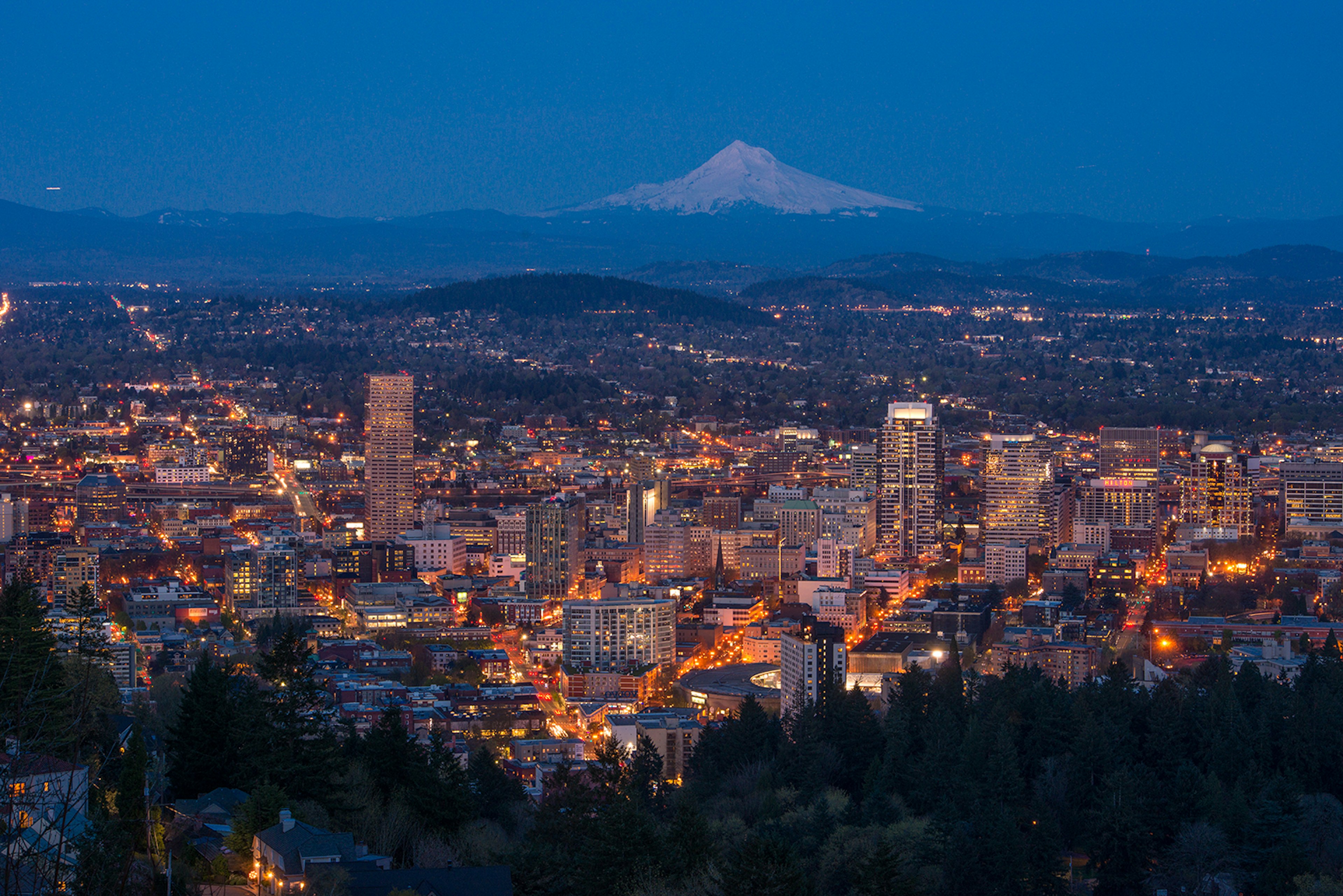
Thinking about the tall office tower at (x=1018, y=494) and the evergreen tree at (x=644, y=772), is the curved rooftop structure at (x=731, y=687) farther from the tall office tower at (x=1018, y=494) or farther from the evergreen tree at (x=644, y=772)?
the tall office tower at (x=1018, y=494)

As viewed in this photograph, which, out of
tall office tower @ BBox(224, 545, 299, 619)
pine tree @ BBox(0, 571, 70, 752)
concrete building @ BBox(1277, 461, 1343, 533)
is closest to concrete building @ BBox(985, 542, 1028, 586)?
concrete building @ BBox(1277, 461, 1343, 533)

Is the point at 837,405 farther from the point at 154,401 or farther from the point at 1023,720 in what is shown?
the point at 1023,720

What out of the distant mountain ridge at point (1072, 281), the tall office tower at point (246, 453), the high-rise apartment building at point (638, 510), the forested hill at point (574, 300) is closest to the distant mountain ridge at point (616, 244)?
the distant mountain ridge at point (1072, 281)

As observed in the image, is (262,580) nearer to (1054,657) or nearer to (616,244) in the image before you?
(1054,657)

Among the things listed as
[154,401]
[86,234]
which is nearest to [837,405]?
[154,401]

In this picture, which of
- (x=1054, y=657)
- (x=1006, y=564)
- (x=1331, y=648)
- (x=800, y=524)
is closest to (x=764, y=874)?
(x=1331, y=648)

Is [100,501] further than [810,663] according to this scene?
Yes
